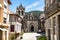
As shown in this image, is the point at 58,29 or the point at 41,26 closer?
the point at 58,29

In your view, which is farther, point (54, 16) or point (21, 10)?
point (21, 10)

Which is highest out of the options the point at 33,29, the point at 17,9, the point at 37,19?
the point at 17,9

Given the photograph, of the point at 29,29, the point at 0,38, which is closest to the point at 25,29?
the point at 29,29

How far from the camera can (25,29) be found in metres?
63.8

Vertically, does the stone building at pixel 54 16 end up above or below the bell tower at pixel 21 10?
below

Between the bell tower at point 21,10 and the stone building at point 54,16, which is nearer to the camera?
the stone building at point 54,16

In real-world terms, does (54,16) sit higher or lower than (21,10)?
lower

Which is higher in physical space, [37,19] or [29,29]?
[37,19]

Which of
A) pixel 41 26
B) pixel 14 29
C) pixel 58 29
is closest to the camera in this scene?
pixel 58 29

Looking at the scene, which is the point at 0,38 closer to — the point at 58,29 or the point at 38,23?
the point at 58,29

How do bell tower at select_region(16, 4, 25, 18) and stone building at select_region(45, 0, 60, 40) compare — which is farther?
bell tower at select_region(16, 4, 25, 18)

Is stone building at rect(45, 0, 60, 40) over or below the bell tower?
below

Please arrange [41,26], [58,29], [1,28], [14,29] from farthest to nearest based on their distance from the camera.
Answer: [41,26] < [14,29] < [1,28] < [58,29]

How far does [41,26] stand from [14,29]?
26.8m
